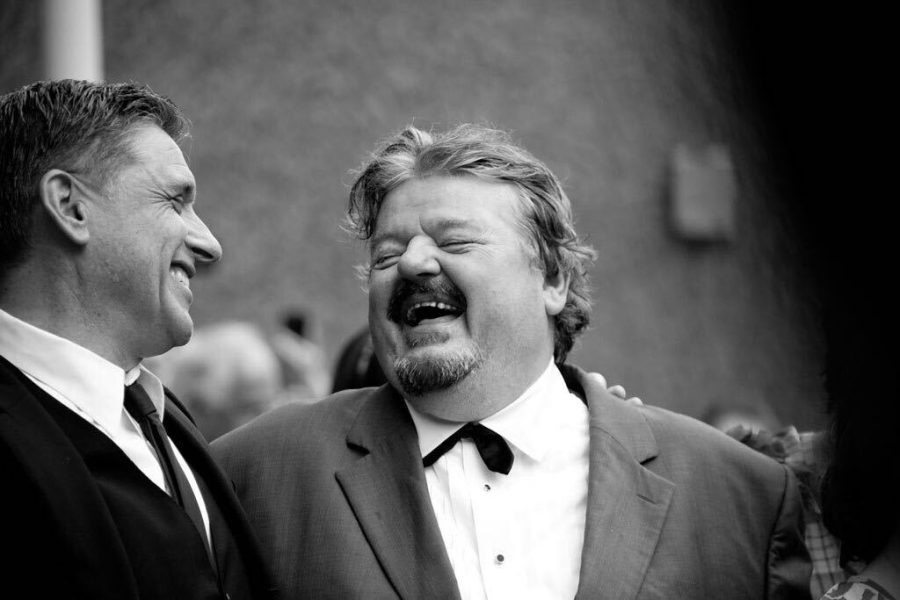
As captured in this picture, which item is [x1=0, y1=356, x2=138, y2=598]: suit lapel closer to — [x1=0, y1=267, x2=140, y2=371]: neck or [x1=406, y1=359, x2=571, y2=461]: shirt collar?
[x1=0, y1=267, x2=140, y2=371]: neck

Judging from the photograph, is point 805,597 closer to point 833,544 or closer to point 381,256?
point 833,544

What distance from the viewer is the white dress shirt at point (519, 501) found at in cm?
251

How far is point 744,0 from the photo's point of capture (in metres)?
0.38

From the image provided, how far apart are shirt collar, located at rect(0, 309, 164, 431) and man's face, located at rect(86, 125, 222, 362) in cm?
17

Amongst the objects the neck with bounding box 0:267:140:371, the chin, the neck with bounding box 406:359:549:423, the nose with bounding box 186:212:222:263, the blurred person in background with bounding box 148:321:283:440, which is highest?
the nose with bounding box 186:212:222:263

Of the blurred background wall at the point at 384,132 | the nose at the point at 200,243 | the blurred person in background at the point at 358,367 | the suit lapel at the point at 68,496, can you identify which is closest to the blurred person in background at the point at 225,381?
the blurred person in background at the point at 358,367

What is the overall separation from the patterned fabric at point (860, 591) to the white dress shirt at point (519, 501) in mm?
743

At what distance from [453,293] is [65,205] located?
1.10 meters

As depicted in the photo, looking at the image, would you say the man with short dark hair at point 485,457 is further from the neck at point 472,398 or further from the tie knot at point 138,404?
the tie knot at point 138,404

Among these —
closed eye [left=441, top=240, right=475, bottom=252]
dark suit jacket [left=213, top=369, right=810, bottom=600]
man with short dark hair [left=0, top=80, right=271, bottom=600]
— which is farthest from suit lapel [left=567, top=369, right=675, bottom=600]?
man with short dark hair [left=0, top=80, right=271, bottom=600]

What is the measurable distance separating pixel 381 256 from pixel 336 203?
23.4 feet

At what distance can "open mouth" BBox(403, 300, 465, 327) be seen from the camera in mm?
2822

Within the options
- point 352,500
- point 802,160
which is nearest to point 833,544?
point 352,500

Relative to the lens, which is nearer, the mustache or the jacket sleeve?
the jacket sleeve
